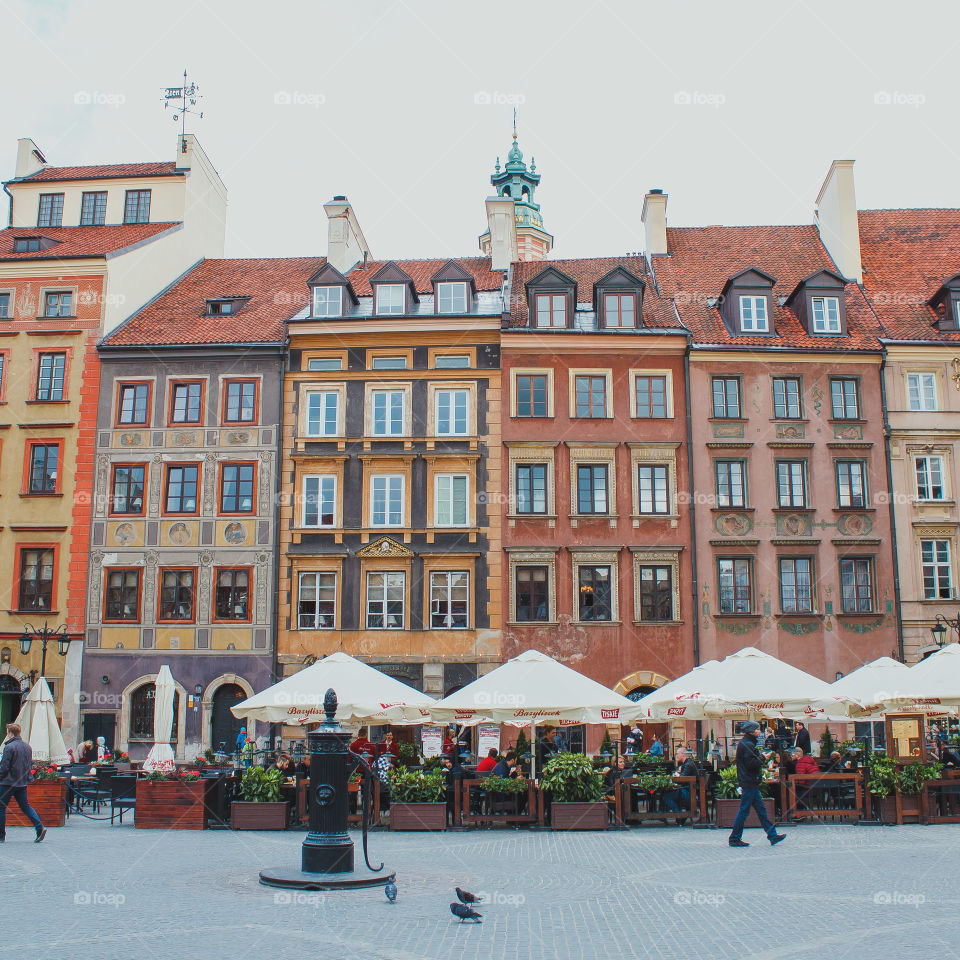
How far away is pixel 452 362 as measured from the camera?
3011 centimetres

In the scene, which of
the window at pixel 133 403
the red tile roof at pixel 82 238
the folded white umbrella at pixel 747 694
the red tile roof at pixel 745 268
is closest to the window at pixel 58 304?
the red tile roof at pixel 82 238

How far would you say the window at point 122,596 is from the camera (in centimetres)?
2925

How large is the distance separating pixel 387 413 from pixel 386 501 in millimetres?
2525

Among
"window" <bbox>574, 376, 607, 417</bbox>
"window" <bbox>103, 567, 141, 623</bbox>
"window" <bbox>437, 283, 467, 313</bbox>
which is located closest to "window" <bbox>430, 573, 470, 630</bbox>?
"window" <bbox>574, 376, 607, 417</bbox>

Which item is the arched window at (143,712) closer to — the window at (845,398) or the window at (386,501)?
the window at (386,501)

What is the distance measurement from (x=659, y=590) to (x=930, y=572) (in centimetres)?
735

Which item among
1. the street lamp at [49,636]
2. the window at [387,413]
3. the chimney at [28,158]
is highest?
the chimney at [28,158]

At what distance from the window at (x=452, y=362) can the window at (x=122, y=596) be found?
10.1 metres

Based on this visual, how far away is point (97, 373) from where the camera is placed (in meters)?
30.6

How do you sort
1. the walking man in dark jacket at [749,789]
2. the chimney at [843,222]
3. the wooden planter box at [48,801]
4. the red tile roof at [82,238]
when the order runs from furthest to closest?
the chimney at [843,222] < the red tile roof at [82,238] < the wooden planter box at [48,801] < the walking man in dark jacket at [749,789]

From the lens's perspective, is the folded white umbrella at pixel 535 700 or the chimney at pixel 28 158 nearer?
the folded white umbrella at pixel 535 700

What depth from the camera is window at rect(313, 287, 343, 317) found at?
30844mm

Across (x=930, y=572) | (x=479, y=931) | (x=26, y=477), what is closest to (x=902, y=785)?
(x=479, y=931)

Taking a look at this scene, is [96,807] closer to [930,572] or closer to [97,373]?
[97,373]
